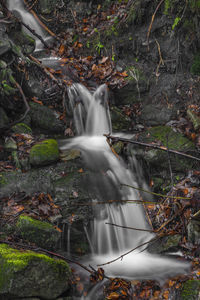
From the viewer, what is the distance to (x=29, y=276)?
2775 mm

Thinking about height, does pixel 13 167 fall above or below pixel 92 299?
above

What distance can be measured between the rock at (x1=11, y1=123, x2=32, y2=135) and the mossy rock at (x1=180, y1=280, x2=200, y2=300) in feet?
13.8

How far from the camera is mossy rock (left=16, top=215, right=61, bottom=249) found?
3.51 meters

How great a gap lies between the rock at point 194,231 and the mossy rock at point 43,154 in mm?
2674

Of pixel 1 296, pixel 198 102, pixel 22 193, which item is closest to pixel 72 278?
pixel 1 296

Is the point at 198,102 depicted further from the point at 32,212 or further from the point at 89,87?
the point at 32,212

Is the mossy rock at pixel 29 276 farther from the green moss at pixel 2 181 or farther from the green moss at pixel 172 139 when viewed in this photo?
the green moss at pixel 172 139

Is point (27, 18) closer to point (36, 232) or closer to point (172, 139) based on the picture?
point (172, 139)

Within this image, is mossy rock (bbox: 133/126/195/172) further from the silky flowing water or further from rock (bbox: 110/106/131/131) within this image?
rock (bbox: 110/106/131/131)

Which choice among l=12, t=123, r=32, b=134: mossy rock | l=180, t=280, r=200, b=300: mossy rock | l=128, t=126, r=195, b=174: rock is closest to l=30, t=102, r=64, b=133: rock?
l=12, t=123, r=32, b=134: mossy rock

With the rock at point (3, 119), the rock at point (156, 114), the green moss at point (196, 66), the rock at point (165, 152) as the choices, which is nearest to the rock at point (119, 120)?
the rock at point (156, 114)

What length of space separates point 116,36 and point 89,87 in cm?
180

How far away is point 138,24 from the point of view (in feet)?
24.5

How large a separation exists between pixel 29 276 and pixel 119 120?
190 inches
